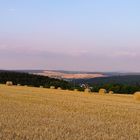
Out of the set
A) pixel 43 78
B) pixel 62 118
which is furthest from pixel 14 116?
pixel 43 78

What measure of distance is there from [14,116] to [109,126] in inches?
119

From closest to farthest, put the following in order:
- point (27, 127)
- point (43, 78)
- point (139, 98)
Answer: point (27, 127) < point (139, 98) < point (43, 78)

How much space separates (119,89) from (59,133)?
37.9 m

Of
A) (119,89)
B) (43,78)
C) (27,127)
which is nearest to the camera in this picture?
(27,127)

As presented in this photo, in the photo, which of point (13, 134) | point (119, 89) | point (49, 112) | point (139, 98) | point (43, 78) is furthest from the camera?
point (43, 78)

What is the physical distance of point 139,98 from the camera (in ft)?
101

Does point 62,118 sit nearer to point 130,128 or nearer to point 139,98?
point 130,128

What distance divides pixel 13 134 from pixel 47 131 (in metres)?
1.00

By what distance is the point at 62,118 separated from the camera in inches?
556

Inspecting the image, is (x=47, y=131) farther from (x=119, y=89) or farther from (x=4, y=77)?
(x=4, y=77)

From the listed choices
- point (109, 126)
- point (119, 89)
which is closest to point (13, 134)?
point (109, 126)

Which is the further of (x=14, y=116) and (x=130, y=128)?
(x=14, y=116)

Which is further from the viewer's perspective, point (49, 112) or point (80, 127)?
point (49, 112)

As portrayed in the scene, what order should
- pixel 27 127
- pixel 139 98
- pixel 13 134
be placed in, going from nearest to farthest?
1. pixel 13 134
2. pixel 27 127
3. pixel 139 98
